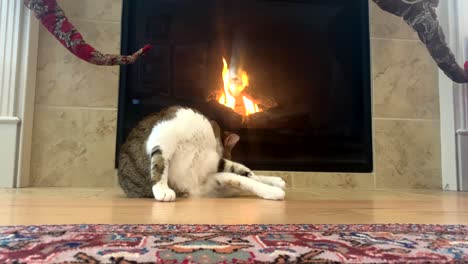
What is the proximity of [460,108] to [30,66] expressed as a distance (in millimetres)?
2251

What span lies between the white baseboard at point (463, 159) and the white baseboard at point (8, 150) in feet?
7.44

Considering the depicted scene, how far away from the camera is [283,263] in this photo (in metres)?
0.47

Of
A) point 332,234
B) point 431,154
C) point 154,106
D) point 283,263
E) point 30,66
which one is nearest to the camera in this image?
point 283,263

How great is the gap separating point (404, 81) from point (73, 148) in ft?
6.14

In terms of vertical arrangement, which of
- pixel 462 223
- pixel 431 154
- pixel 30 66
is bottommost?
pixel 462 223

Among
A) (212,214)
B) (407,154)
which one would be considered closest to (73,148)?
(212,214)

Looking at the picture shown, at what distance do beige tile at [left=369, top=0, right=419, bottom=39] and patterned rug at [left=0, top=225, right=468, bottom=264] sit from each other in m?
1.72

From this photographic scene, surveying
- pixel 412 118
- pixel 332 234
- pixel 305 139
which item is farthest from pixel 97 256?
pixel 412 118

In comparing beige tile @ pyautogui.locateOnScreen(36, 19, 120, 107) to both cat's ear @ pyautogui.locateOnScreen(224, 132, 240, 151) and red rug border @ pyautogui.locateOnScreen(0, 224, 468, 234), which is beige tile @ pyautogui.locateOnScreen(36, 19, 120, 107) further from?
red rug border @ pyautogui.locateOnScreen(0, 224, 468, 234)

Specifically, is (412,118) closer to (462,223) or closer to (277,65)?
(277,65)

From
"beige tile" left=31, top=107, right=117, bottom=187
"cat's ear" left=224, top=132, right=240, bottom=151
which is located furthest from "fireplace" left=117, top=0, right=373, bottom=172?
"cat's ear" left=224, top=132, right=240, bottom=151

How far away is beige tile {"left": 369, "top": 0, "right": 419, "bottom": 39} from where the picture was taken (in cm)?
223

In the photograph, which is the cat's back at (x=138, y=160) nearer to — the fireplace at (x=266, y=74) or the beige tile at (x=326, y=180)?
the fireplace at (x=266, y=74)

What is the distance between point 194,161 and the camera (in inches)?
57.4
